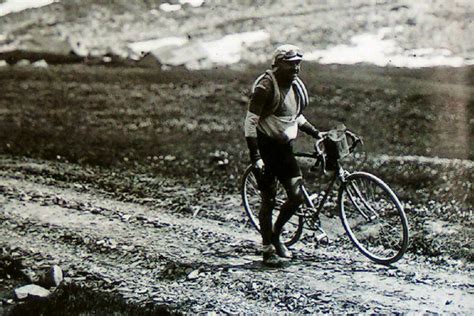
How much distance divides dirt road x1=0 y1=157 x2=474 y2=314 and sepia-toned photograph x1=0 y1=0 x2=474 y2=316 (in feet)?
0.05

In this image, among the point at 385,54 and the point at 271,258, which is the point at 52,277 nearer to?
the point at 271,258

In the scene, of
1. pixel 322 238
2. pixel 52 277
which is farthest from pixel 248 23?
pixel 52 277

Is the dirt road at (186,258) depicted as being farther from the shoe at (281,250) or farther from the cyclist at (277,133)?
the cyclist at (277,133)

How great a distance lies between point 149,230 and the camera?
5137 millimetres

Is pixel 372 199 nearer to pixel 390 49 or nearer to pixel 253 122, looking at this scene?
pixel 253 122

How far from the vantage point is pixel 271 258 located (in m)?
4.43

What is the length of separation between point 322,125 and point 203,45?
1234 millimetres

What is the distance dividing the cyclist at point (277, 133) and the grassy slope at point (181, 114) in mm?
947

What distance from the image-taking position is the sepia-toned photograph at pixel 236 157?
4172 millimetres

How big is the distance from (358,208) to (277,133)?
2.43 feet

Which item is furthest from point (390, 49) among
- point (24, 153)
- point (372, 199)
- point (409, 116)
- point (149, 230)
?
point (24, 153)

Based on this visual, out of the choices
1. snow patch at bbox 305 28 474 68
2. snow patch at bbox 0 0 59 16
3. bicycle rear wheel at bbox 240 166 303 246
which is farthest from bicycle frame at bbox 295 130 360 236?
snow patch at bbox 0 0 59 16

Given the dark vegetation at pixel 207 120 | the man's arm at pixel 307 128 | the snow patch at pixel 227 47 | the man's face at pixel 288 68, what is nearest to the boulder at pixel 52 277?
the dark vegetation at pixel 207 120

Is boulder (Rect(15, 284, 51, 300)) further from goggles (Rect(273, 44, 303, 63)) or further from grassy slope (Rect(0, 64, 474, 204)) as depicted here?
goggles (Rect(273, 44, 303, 63))
